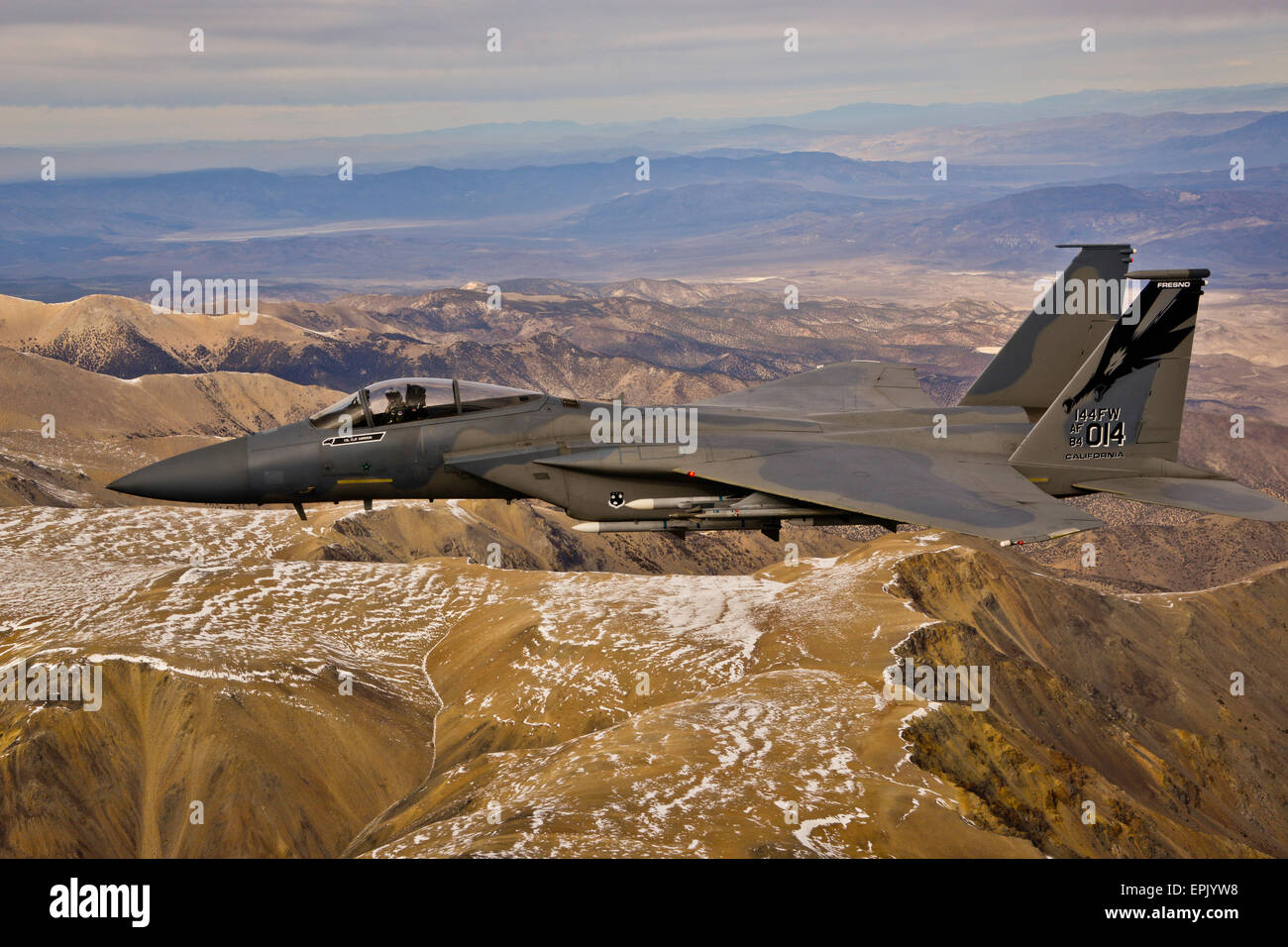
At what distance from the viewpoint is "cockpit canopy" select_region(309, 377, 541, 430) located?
20.7 meters

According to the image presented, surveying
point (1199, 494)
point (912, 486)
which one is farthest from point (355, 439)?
point (1199, 494)

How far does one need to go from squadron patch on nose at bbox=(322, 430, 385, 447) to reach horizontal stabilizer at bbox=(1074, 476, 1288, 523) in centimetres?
1537

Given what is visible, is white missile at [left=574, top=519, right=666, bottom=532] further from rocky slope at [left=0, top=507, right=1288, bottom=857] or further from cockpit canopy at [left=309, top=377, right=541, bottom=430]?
rocky slope at [left=0, top=507, right=1288, bottom=857]

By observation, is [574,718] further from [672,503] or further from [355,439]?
[355,439]

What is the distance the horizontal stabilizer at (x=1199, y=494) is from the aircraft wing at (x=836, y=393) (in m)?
5.54

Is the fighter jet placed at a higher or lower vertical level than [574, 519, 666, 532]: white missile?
higher

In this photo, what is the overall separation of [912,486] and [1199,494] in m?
6.15

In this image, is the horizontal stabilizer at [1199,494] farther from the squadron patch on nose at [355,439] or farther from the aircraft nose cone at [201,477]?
the aircraft nose cone at [201,477]

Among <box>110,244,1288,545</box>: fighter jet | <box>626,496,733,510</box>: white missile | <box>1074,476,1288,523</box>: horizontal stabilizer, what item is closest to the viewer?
<box>1074,476,1288,523</box>: horizontal stabilizer

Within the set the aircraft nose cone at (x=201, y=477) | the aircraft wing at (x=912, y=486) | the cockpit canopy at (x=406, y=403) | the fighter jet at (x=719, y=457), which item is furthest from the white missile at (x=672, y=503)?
the aircraft nose cone at (x=201, y=477)

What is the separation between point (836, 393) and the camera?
90.5 feet

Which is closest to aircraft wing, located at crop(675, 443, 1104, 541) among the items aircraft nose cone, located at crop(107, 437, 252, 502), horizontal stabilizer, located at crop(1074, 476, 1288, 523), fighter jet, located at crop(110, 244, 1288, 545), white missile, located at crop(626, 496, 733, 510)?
fighter jet, located at crop(110, 244, 1288, 545)

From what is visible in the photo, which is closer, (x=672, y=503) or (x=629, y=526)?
(x=672, y=503)
